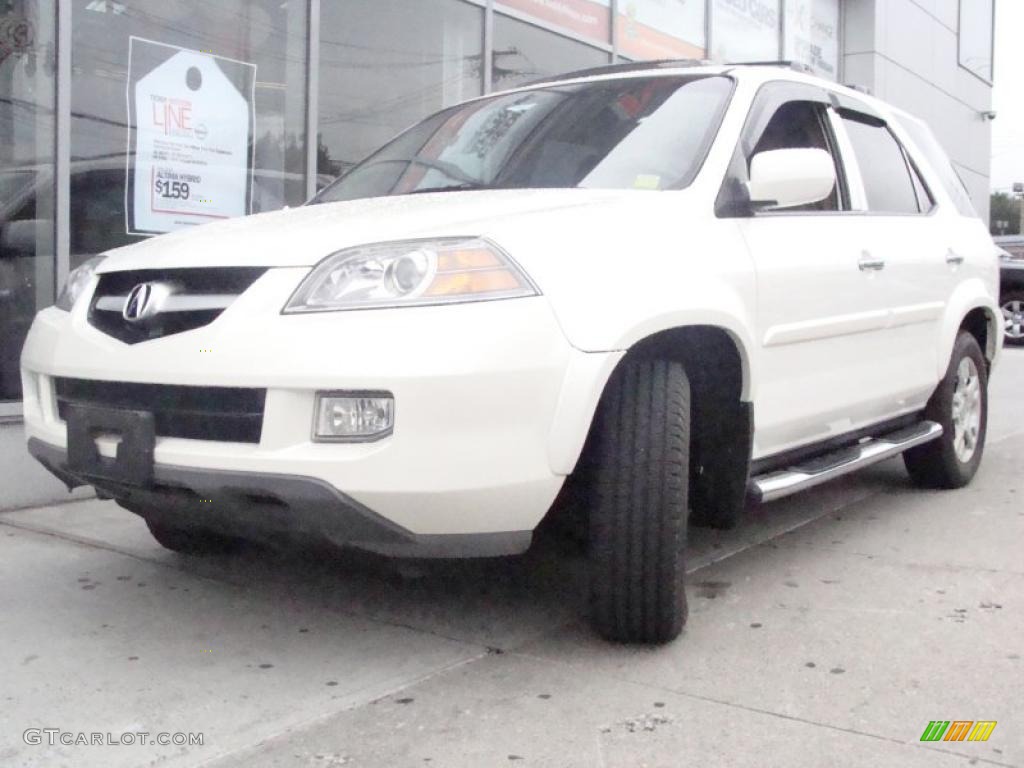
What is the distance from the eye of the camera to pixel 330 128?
7.08 metres

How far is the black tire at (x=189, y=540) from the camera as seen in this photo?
407cm

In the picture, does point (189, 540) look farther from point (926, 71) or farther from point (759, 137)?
point (926, 71)

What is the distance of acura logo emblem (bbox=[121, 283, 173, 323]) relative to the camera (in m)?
3.08

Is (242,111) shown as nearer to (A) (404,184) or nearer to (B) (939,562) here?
(A) (404,184)

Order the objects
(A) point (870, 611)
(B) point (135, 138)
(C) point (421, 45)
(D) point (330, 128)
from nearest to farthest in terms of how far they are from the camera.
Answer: (A) point (870, 611) → (B) point (135, 138) → (D) point (330, 128) → (C) point (421, 45)

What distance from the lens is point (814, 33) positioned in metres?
14.2

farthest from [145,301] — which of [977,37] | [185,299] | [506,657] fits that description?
[977,37]

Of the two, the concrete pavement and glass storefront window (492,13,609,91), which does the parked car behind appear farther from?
the concrete pavement

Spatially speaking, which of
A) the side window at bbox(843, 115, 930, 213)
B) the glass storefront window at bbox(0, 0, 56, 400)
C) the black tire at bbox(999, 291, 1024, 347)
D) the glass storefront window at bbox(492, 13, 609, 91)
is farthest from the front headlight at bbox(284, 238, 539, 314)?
the black tire at bbox(999, 291, 1024, 347)

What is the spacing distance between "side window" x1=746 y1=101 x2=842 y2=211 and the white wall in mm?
9548

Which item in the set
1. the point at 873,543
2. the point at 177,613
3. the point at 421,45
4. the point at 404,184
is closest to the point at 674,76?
the point at 404,184

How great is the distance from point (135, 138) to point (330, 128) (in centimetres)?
142

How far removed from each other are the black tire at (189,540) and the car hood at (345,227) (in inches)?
41.2

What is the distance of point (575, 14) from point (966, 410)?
17.1 feet
